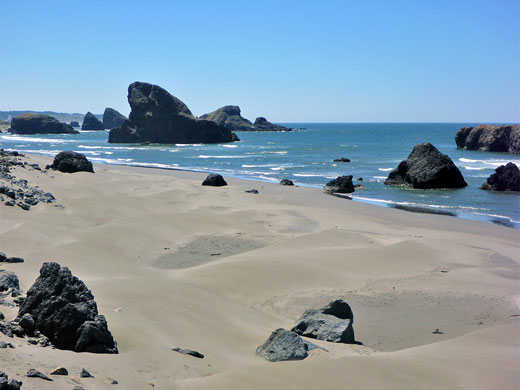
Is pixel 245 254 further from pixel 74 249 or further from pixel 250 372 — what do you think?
pixel 250 372

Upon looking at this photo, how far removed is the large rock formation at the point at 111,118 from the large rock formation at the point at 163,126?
312 ft

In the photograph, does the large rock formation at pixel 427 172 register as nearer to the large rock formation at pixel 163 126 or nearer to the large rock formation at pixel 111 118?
the large rock formation at pixel 163 126

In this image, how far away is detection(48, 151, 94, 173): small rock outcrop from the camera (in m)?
27.3

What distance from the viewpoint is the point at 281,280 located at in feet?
35.0

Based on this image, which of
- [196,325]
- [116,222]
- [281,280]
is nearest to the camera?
[196,325]

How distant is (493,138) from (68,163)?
56.2 metres

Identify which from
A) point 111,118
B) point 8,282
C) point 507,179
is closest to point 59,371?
point 8,282

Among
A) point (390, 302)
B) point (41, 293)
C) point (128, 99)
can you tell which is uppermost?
point (128, 99)

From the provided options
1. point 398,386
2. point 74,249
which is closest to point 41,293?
point 398,386

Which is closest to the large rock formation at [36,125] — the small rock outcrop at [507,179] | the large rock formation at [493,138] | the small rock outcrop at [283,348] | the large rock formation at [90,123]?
the large rock formation at [90,123]

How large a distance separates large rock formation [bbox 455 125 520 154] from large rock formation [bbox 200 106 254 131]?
4017 inches

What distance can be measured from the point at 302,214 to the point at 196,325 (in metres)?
12.5

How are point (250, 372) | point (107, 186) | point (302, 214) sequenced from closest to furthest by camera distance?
point (250, 372) < point (302, 214) < point (107, 186)

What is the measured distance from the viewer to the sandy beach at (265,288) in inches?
229
